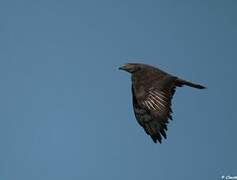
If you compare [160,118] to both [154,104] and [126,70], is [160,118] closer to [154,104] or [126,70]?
[154,104]

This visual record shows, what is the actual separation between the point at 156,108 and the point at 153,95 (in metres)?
0.42

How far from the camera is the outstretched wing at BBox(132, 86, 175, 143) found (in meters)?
33.7

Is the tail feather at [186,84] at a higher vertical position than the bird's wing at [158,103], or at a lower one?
higher

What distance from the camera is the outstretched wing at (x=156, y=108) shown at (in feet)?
111

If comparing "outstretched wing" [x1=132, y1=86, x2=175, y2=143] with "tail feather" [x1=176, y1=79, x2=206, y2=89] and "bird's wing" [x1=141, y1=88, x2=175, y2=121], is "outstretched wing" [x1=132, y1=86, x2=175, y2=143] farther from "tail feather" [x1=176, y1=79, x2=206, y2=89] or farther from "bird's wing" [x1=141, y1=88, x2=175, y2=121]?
"tail feather" [x1=176, y1=79, x2=206, y2=89]

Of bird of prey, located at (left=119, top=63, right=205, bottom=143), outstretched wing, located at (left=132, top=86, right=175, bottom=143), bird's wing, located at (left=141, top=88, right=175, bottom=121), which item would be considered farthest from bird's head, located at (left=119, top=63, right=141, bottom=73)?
bird's wing, located at (left=141, top=88, right=175, bottom=121)

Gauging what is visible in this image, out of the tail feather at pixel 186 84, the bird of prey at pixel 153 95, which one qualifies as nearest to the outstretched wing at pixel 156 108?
the bird of prey at pixel 153 95

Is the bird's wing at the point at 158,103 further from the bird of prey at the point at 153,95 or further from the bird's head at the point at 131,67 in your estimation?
the bird's head at the point at 131,67

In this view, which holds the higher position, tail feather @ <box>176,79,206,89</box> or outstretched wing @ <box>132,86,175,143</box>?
tail feather @ <box>176,79,206,89</box>

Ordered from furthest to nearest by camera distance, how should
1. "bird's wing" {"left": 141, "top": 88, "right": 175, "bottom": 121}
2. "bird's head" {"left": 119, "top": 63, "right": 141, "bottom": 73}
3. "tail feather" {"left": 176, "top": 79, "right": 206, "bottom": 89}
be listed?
1. "bird's head" {"left": 119, "top": 63, "right": 141, "bottom": 73}
2. "tail feather" {"left": 176, "top": 79, "right": 206, "bottom": 89}
3. "bird's wing" {"left": 141, "top": 88, "right": 175, "bottom": 121}

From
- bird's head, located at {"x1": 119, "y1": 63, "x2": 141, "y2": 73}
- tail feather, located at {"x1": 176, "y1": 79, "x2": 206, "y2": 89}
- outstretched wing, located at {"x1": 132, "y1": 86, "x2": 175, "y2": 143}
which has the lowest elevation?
outstretched wing, located at {"x1": 132, "y1": 86, "x2": 175, "y2": 143}

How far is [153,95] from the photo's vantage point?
112 feet

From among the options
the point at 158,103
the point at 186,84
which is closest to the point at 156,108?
the point at 158,103

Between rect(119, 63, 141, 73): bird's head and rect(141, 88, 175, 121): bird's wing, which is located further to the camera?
rect(119, 63, 141, 73): bird's head
